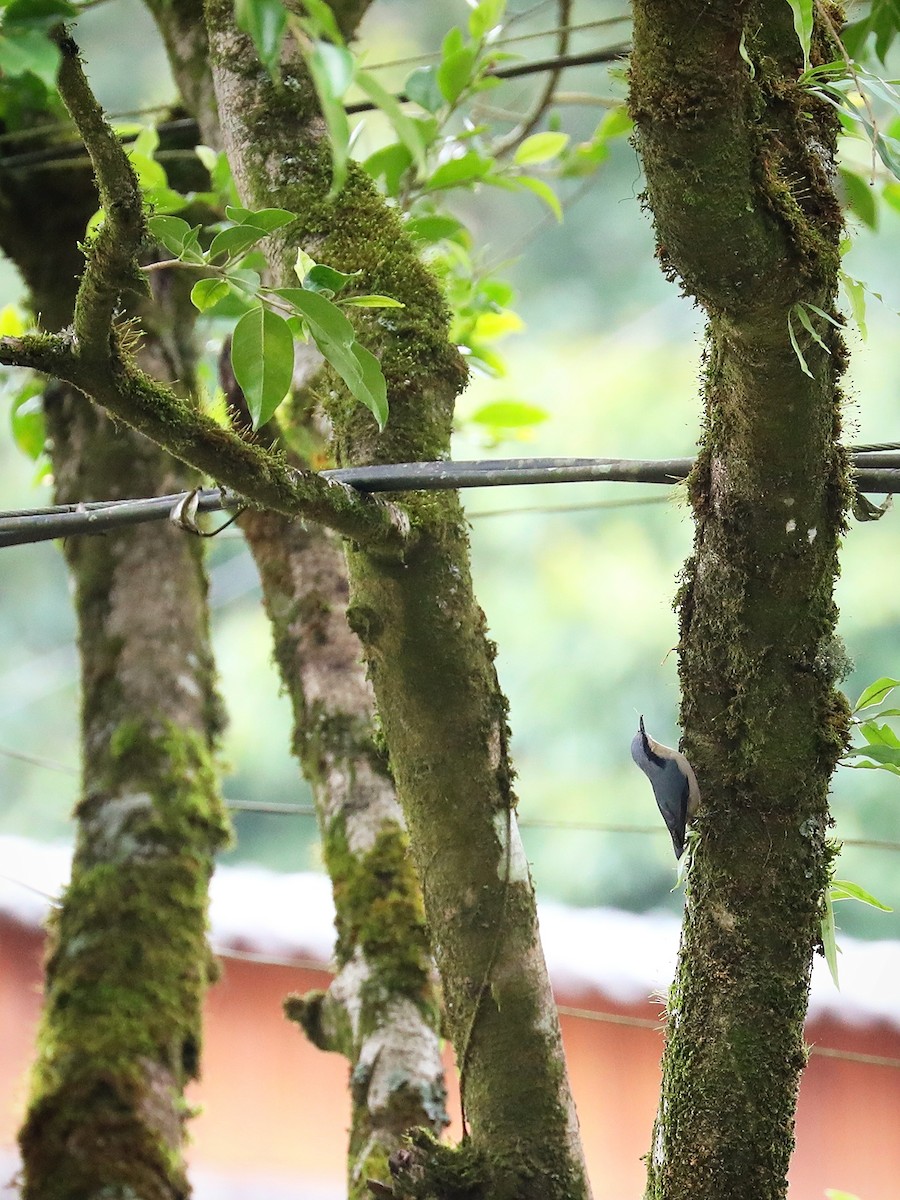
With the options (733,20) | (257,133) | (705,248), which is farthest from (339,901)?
(733,20)

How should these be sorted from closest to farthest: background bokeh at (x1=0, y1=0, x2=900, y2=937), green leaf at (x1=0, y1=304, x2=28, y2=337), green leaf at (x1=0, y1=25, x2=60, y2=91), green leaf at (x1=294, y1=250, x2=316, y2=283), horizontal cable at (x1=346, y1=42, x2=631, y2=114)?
1. green leaf at (x1=0, y1=25, x2=60, y2=91)
2. green leaf at (x1=294, y1=250, x2=316, y2=283)
3. horizontal cable at (x1=346, y1=42, x2=631, y2=114)
4. green leaf at (x1=0, y1=304, x2=28, y2=337)
5. background bokeh at (x1=0, y1=0, x2=900, y2=937)

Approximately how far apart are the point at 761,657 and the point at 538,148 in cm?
104

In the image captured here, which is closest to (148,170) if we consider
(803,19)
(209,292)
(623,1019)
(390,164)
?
(390,164)

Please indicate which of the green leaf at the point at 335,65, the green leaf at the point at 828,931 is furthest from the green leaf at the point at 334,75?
the green leaf at the point at 828,931

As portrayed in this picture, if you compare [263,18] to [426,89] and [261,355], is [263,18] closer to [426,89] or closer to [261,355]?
[261,355]

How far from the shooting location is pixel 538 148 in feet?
5.22

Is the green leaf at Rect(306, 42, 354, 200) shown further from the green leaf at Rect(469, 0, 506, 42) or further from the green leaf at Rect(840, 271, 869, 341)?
the green leaf at Rect(469, 0, 506, 42)

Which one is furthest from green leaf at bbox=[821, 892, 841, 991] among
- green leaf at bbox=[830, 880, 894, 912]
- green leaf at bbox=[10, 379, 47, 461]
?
green leaf at bbox=[10, 379, 47, 461]

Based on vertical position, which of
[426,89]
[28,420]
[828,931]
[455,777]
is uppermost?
[426,89]

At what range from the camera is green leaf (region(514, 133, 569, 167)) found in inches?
62.6

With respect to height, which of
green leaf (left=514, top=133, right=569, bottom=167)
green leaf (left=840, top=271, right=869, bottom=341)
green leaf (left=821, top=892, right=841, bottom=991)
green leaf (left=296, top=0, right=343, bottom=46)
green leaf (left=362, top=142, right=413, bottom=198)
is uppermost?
green leaf (left=514, top=133, right=569, bottom=167)

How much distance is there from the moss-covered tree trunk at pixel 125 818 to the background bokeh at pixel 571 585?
1.55 metres

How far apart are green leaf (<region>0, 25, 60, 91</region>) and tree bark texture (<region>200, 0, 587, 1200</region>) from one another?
0.49 m

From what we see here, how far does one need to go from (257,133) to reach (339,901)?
3.00 ft
